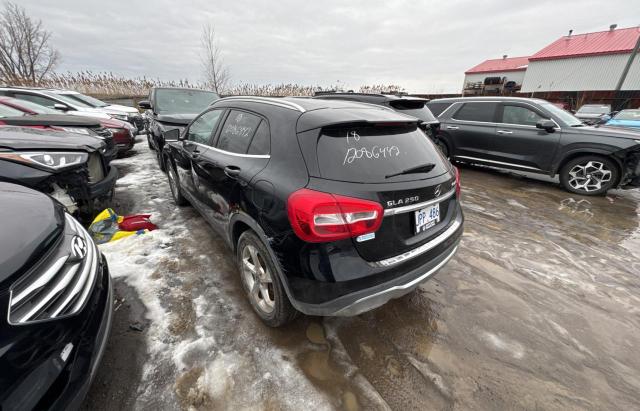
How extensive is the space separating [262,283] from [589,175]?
6503 mm

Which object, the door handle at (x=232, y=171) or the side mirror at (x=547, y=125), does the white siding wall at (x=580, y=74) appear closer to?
the side mirror at (x=547, y=125)

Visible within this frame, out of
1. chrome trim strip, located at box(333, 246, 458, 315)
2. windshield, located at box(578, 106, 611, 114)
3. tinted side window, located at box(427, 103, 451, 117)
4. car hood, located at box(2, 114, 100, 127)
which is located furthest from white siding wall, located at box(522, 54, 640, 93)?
car hood, located at box(2, 114, 100, 127)

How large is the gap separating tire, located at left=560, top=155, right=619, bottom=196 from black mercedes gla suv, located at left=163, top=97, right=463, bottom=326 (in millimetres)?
4823

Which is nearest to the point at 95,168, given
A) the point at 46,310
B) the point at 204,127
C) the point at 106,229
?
the point at 106,229

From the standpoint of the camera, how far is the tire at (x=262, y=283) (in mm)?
1900

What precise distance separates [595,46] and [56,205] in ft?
135

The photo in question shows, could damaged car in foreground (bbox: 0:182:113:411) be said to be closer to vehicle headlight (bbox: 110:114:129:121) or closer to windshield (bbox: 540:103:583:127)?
windshield (bbox: 540:103:583:127)

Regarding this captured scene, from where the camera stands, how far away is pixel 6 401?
3.18 feet

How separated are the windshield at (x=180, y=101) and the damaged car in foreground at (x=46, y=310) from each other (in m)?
6.08

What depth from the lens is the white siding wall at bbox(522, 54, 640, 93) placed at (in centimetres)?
2491

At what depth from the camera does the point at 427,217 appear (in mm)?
1914

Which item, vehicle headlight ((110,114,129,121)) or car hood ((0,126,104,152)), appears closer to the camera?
car hood ((0,126,104,152))

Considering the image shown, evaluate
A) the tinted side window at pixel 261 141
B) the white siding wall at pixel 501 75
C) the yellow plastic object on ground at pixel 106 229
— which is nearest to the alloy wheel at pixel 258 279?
the tinted side window at pixel 261 141

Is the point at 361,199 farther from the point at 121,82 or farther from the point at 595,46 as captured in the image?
the point at 595,46
